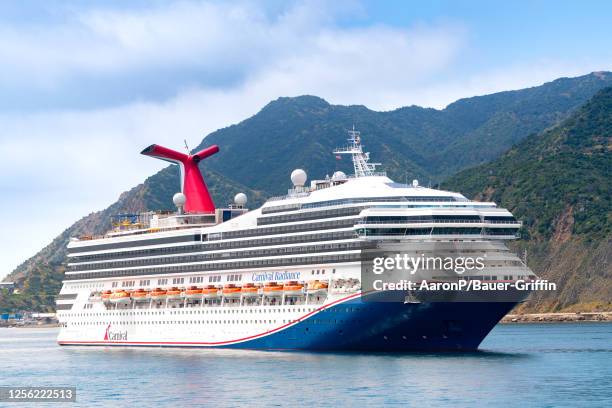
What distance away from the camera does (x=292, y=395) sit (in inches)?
2180

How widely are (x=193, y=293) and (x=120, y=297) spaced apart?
10667 millimetres

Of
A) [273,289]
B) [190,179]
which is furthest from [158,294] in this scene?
[273,289]

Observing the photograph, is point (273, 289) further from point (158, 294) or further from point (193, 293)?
point (158, 294)

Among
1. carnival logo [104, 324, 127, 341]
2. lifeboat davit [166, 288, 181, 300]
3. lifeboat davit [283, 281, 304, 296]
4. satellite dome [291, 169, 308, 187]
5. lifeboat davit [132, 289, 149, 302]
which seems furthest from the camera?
carnival logo [104, 324, 127, 341]

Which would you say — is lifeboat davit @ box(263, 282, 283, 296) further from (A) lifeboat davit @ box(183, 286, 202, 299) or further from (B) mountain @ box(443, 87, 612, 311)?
(B) mountain @ box(443, 87, 612, 311)

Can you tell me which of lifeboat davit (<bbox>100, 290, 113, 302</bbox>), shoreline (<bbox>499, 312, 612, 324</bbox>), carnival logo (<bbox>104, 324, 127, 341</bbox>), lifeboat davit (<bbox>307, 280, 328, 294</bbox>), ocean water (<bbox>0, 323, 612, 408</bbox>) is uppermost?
shoreline (<bbox>499, 312, 612, 324</bbox>)

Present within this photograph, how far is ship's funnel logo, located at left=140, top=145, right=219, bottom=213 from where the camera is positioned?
98.4 metres

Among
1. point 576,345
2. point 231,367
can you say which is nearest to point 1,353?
point 231,367

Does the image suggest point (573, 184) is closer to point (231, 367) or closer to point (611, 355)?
point (611, 355)

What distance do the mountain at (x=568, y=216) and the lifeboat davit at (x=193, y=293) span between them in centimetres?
8368

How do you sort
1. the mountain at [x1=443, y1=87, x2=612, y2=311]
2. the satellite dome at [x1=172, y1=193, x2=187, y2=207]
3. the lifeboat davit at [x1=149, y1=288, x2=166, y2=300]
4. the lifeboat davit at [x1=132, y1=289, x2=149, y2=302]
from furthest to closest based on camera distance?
1. the mountain at [x1=443, y1=87, x2=612, y2=311]
2. the satellite dome at [x1=172, y1=193, x2=187, y2=207]
3. the lifeboat davit at [x1=132, y1=289, x2=149, y2=302]
4. the lifeboat davit at [x1=149, y1=288, x2=166, y2=300]

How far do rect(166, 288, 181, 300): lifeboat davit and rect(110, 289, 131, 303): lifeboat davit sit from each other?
5.99m

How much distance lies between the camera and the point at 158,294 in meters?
88.4

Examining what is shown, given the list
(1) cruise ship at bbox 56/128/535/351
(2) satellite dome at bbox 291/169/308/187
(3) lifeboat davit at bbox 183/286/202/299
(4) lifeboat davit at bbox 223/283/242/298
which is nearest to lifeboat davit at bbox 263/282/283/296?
(1) cruise ship at bbox 56/128/535/351
